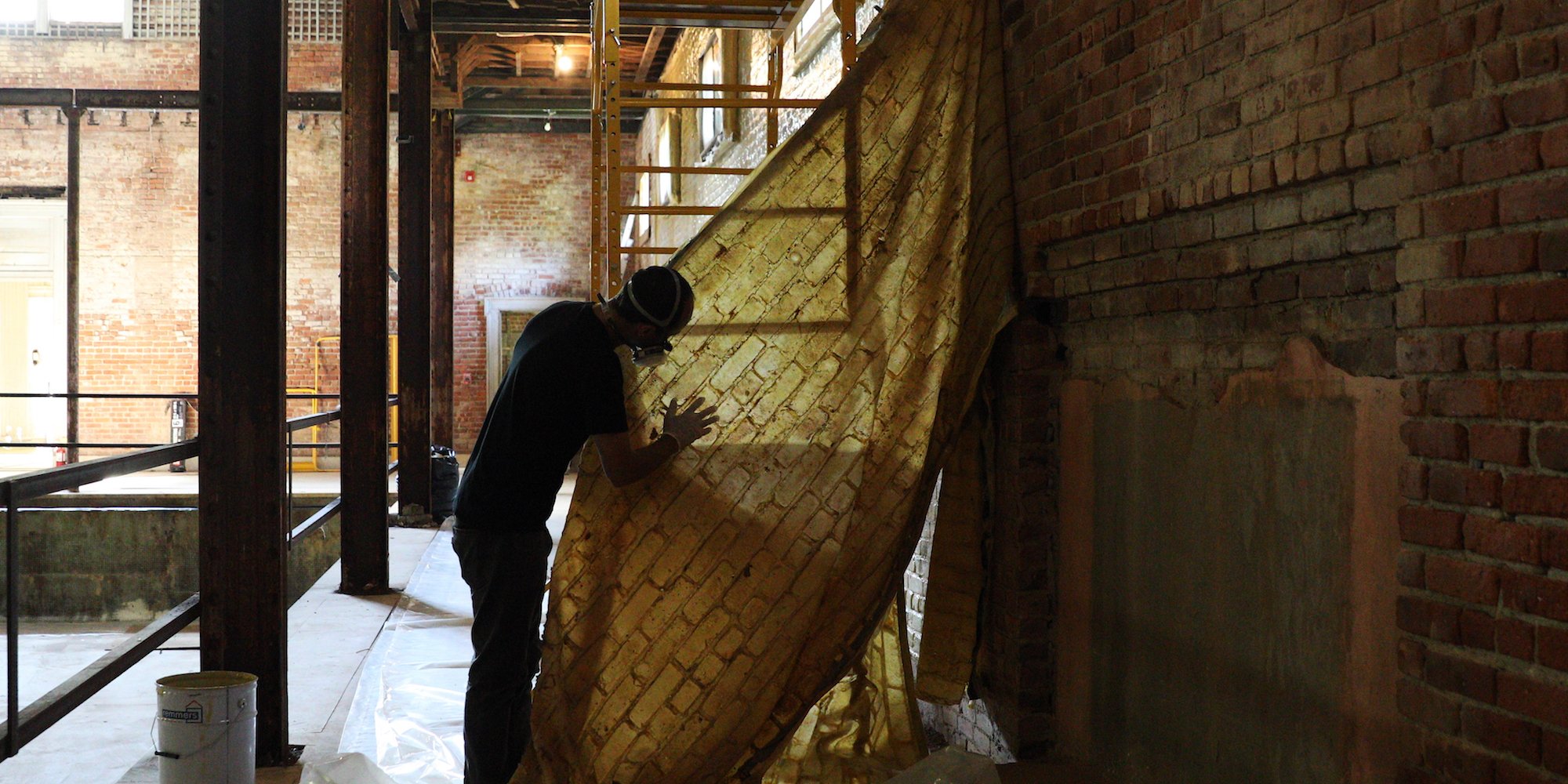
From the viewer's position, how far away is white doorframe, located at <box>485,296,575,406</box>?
54.7 ft

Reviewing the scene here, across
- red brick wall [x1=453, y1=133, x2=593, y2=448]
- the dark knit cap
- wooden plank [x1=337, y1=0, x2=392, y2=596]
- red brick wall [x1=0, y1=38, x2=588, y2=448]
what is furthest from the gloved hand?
red brick wall [x1=453, y1=133, x2=593, y2=448]

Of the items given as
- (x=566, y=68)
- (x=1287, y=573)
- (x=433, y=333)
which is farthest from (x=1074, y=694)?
(x=566, y=68)

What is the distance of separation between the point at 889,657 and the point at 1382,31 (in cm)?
214

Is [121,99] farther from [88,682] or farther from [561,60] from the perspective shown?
[88,682]

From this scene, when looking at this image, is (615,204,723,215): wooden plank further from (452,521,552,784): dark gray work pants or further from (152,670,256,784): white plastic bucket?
(152,670,256,784): white plastic bucket

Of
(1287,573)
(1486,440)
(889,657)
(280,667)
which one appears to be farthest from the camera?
(280,667)

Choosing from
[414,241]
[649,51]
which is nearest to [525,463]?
[414,241]

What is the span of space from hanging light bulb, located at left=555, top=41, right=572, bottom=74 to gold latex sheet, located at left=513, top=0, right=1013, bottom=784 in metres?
11.2

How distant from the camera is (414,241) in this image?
8.64 metres

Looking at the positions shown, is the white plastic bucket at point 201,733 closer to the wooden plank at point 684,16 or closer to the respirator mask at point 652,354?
the respirator mask at point 652,354

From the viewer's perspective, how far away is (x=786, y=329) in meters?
3.22

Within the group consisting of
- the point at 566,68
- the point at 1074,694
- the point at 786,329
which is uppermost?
the point at 566,68

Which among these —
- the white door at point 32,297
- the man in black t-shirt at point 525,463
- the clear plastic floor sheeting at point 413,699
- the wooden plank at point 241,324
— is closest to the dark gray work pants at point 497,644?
the man in black t-shirt at point 525,463

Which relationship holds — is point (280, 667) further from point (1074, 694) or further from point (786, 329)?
point (1074, 694)
